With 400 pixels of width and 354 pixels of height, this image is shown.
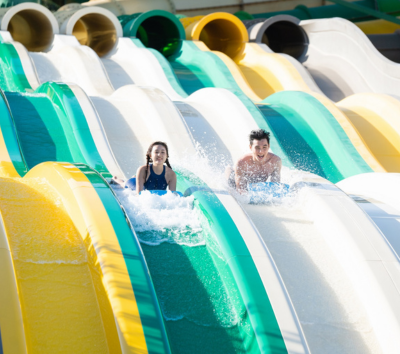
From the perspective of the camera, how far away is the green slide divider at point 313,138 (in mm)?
6344

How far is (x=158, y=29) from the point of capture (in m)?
11.9

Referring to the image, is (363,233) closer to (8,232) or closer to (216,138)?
(8,232)

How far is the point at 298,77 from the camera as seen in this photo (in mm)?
10102

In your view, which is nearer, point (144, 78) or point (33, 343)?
point (33, 343)

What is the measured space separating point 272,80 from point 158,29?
3.20 meters

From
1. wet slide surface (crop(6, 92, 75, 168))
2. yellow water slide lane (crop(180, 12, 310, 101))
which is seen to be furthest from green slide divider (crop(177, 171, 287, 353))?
yellow water slide lane (crop(180, 12, 310, 101))

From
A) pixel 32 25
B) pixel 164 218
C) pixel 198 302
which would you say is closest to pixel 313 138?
pixel 164 218

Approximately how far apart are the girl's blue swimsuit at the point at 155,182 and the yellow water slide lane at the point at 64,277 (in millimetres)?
814

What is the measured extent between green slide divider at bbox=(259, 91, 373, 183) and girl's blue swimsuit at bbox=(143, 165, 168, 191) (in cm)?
249

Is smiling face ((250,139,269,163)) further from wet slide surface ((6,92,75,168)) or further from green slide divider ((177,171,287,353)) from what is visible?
wet slide surface ((6,92,75,168))

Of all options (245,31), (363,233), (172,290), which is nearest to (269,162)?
(363,233)

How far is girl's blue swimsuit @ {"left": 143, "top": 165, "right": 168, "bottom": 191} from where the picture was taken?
4.30 meters

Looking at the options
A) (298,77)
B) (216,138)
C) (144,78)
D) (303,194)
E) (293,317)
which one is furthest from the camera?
(298,77)

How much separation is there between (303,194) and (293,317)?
4.56 ft
